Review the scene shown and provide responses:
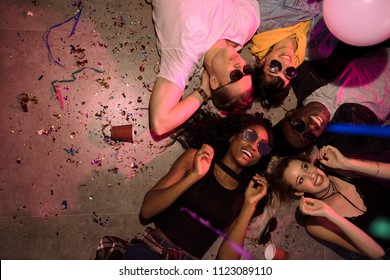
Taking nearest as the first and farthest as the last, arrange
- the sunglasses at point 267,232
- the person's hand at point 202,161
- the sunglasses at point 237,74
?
the person's hand at point 202,161, the sunglasses at point 237,74, the sunglasses at point 267,232

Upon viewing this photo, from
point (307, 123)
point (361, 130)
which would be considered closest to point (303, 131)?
point (307, 123)

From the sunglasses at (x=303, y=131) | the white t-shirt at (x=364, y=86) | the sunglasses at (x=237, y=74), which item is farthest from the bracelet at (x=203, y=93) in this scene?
the white t-shirt at (x=364, y=86)

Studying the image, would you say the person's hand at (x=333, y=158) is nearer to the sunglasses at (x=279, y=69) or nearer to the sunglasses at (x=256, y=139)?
the sunglasses at (x=256, y=139)

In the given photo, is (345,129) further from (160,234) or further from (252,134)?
(160,234)

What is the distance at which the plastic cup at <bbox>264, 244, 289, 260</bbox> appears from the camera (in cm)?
317

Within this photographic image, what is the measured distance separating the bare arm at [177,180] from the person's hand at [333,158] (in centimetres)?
100

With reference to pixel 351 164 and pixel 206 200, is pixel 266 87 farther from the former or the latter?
pixel 206 200

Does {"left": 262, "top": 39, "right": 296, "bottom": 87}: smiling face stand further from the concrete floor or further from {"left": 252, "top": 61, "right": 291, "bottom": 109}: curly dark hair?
the concrete floor

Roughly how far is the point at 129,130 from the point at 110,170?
1.39 feet

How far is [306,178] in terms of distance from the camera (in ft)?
9.10

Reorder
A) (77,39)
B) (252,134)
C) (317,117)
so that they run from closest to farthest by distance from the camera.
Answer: (252,134), (317,117), (77,39)

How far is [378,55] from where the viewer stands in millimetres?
3141

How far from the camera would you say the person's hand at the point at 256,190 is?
2857 millimetres

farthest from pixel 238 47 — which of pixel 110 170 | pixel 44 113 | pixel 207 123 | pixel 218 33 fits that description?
pixel 44 113
